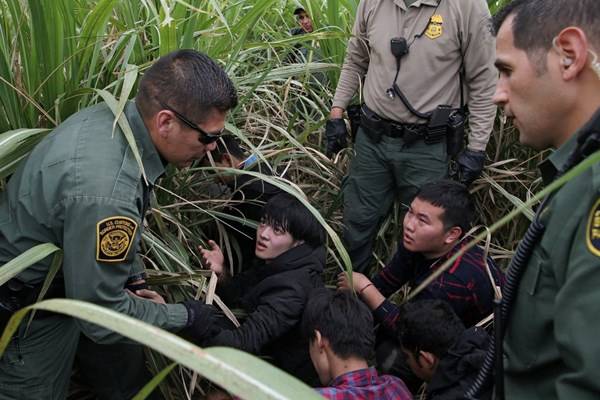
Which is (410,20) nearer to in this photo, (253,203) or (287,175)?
(287,175)

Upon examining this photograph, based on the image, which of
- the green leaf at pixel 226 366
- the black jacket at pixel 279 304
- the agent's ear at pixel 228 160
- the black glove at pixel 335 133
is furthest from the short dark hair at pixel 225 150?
the green leaf at pixel 226 366

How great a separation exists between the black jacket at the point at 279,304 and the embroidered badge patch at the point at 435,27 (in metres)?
1.16

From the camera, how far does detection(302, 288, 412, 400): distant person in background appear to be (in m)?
1.88

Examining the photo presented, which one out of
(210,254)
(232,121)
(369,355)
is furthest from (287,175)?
(369,355)

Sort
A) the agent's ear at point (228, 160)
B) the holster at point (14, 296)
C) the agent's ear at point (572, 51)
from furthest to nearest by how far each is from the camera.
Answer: the agent's ear at point (228, 160), the holster at point (14, 296), the agent's ear at point (572, 51)

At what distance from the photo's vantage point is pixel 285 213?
8.13 ft

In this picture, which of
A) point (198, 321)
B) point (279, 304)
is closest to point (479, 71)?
point (279, 304)

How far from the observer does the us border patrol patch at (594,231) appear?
3.01ft

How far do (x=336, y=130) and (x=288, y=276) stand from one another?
103 centimetres

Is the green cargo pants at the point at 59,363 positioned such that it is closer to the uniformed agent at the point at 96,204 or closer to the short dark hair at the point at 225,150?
the uniformed agent at the point at 96,204

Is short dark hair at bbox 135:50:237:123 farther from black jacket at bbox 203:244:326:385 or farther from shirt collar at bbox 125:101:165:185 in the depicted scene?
black jacket at bbox 203:244:326:385

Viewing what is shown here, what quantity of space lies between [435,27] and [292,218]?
47.4 inches

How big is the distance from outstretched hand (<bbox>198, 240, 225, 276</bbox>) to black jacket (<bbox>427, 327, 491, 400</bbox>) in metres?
0.91

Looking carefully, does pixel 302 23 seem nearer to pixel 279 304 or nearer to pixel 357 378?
pixel 279 304
